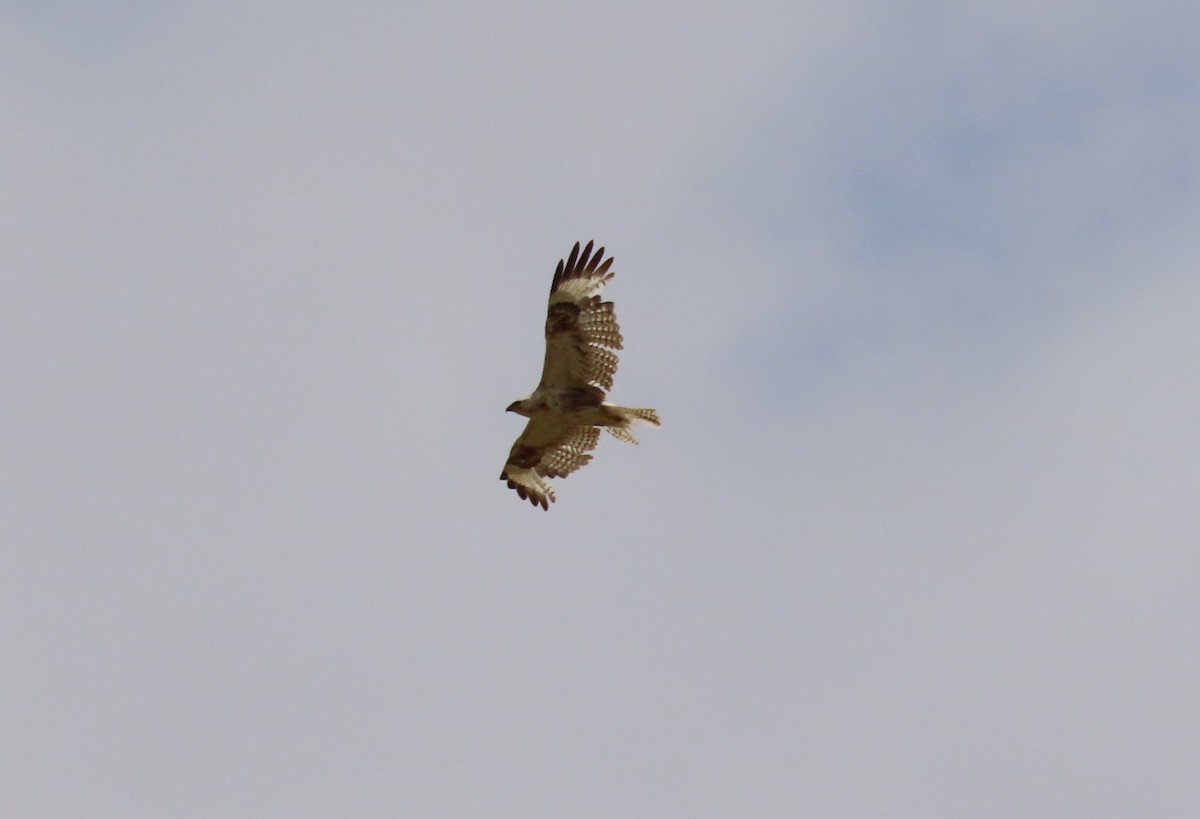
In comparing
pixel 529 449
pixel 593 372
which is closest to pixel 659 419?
pixel 593 372

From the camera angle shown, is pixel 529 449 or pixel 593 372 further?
pixel 529 449

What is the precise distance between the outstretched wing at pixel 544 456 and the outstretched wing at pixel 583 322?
131 centimetres

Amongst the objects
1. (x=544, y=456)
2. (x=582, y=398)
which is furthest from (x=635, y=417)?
(x=544, y=456)

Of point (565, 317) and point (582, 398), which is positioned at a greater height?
point (565, 317)

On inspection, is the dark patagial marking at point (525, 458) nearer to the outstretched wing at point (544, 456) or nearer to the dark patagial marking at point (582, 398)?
the outstretched wing at point (544, 456)

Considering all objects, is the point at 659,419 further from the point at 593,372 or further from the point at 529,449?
the point at 529,449

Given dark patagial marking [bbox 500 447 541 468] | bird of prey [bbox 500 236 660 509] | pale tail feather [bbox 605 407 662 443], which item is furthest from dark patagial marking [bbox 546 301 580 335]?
dark patagial marking [bbox 500 447 541 468]

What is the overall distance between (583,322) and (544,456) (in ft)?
9.12

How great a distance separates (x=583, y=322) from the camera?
888 inches

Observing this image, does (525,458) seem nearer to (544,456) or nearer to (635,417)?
(544,456)

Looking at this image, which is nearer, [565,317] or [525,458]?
[565,317]

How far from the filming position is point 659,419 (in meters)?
22.8

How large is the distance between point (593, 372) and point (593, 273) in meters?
1.13

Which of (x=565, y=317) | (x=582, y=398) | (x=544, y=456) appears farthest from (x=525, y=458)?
(x=565, y=317)
